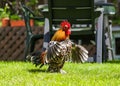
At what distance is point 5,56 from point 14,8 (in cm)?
223

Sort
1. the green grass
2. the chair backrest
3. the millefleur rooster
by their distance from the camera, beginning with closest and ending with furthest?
1. the green grass
2. the millefleur rooster
3. the chair backrest

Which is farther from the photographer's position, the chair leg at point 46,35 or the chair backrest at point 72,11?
the chair leg at point 46,35

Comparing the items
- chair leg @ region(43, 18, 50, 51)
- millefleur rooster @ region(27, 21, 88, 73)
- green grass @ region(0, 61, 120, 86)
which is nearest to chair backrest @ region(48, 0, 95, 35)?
chair leg @ region(43, 18, 50, 51)

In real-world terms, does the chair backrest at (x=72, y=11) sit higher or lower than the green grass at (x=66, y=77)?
higher

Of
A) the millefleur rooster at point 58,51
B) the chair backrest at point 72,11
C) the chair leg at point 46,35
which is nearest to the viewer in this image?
the millefleur rooster at point 58,51

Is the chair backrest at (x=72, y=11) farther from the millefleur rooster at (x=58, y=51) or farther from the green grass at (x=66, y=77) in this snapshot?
the millefleur rooster at (x=58, y=51)

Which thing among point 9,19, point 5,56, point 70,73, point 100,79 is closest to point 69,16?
point 70,73

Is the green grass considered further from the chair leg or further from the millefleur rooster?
the chair leg


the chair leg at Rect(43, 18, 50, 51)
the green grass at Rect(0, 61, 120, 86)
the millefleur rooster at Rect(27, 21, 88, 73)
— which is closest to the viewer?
the green grass at Rect(0, 61, 120, 86)

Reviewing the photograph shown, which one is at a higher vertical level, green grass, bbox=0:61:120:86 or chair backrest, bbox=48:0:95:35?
chair backrest, bbox=48:0:95:35

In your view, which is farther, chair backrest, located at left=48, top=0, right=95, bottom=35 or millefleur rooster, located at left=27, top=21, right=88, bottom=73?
chair backrest, located at left=48, top=0, right=95, bottom=35

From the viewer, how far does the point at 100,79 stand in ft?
15.9

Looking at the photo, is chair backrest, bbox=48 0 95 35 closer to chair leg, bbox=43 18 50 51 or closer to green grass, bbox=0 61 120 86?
→ chair leg, bbox=43 18 50 51

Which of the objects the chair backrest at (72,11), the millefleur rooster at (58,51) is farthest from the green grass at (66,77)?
the chair backrest at (72,11)
